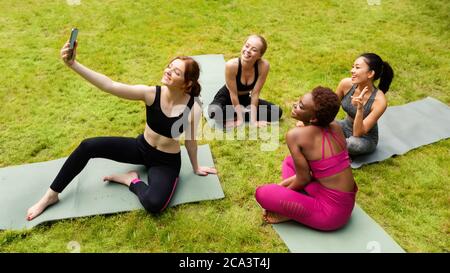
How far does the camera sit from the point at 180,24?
6301 millimetres

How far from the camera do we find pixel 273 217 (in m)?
3.13

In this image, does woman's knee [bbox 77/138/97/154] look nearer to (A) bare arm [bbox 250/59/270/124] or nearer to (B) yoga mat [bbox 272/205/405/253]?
(B) yoga mat [bbox 272/205/405/253]

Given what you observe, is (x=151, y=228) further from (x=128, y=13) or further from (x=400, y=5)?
(x=400, y=5)

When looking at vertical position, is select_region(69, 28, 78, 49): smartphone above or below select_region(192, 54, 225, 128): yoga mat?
above

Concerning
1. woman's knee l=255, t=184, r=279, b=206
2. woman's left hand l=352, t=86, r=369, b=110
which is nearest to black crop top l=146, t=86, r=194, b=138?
woman's knee l=255, t=184, r=279, b=206

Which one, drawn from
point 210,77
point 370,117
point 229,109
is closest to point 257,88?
point 229,109

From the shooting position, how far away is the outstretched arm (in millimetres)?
2617

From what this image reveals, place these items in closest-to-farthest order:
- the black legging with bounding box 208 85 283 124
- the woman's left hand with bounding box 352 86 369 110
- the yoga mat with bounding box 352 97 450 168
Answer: the woman's left hand with bounding box 352 86 369 110 → the yoga mat with bounding box 352 97 450 168 → the black legging with bounding box 208 85 283 124

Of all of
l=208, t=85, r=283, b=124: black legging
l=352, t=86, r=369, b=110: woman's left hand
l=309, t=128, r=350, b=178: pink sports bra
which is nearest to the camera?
l=309, t=128, r=350, b=178: pink sports bra

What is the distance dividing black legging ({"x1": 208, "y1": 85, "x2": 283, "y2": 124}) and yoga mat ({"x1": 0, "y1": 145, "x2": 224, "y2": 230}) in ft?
2.50

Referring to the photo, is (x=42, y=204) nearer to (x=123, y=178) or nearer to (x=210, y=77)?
(x=123, y=178)

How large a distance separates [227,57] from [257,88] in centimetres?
158

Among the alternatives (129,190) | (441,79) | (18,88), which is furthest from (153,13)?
(441,79)

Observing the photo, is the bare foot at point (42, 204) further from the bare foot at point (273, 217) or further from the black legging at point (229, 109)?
the black legging at point (229, 109)
